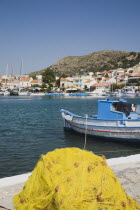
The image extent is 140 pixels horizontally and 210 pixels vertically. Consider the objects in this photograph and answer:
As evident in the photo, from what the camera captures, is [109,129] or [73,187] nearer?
[73,187]

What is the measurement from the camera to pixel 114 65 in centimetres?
19038

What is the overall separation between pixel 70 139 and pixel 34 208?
13.9 metres

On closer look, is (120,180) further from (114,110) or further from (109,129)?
(114,110)

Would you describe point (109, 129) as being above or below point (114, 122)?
below

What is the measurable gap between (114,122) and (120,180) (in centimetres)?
1081

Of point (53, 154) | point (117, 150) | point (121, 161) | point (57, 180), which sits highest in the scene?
point (53, 154)

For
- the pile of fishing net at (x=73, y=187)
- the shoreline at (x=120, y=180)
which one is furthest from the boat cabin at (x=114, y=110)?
the pile of fishing net at (x=73, y=187)

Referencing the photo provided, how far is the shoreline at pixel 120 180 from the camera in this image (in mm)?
4957

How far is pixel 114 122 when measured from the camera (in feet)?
53.7

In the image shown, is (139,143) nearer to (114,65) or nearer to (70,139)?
(70,139)

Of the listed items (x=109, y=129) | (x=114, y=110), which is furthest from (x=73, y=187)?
(x=114, y=110)

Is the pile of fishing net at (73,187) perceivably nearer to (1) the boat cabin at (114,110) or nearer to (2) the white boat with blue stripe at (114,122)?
(2) the white boat with blue stripe at (114,122)

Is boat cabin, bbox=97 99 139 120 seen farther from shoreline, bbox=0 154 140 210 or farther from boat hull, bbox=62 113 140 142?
shoreline, bbox=0 154 140 210

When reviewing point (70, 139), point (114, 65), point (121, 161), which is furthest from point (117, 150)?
point (114, 65)
